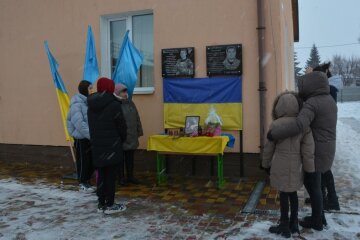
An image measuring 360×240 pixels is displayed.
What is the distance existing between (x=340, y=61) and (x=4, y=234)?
88.2 metres

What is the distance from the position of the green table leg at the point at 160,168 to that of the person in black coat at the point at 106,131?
1.56 metres

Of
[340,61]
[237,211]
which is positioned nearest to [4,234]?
[237,211]

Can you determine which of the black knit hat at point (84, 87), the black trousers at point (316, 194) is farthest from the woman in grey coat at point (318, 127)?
the black knit hat at point (84, 87)

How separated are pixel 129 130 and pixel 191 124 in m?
1.04

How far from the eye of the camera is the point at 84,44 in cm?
802

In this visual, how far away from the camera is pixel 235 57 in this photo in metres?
6.73

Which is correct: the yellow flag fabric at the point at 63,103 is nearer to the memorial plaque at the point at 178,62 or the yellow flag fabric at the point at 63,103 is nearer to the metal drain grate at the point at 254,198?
the memorial plaque at the point at 178,62

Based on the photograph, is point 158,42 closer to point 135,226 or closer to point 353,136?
point 135,226

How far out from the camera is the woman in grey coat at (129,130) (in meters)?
6.52

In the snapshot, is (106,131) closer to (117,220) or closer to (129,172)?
(117,220)

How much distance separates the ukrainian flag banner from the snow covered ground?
6.50 ft

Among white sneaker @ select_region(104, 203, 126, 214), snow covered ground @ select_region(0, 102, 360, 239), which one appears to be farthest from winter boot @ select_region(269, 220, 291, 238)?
white sneaker @ select_region(104, 203, 126, 214)

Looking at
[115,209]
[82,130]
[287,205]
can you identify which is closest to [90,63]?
[82,130]

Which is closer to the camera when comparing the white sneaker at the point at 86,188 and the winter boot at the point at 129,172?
the white sneaker at the point at 86,188
